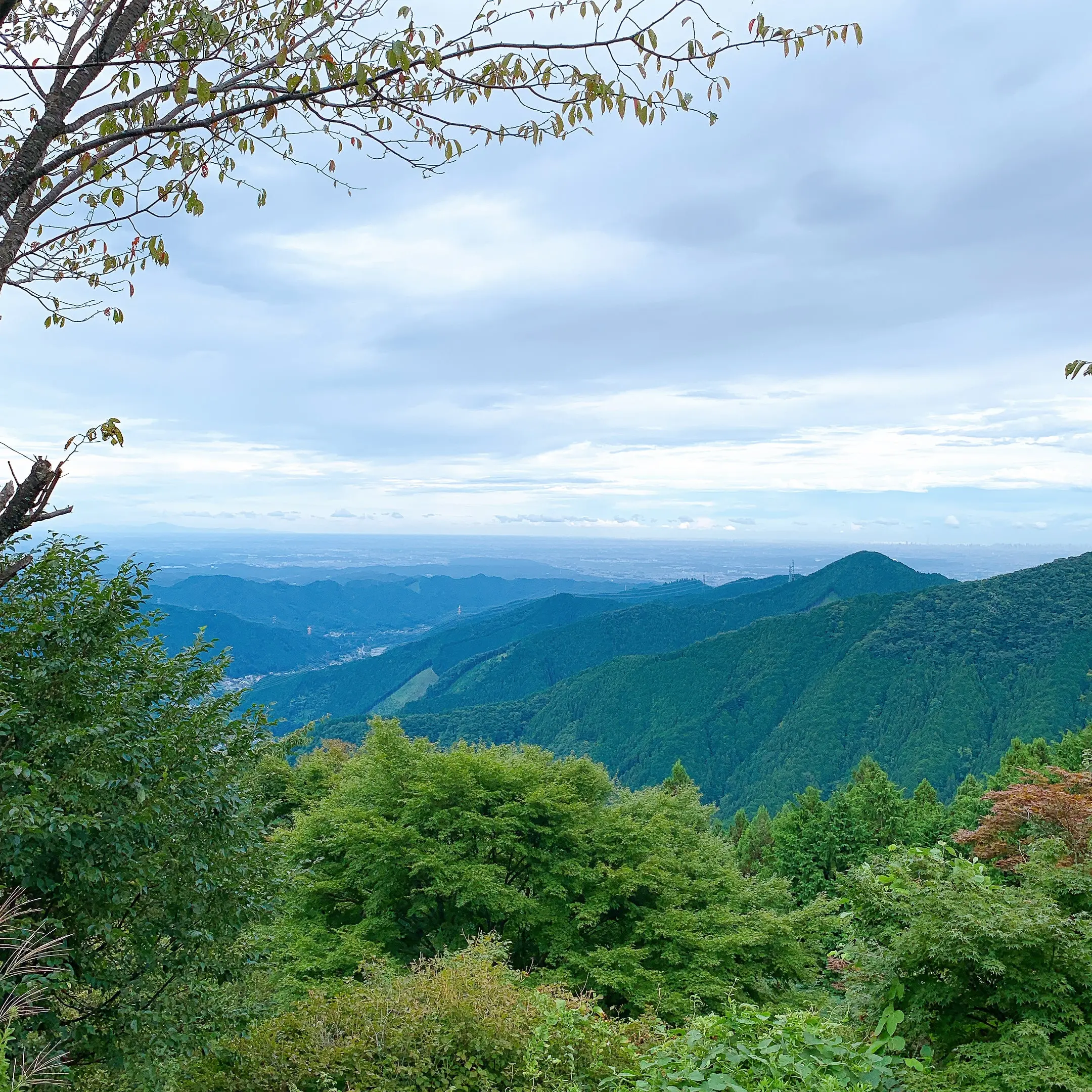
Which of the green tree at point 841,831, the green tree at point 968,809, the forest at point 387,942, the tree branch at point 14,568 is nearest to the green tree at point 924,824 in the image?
the green tree at point 841,831

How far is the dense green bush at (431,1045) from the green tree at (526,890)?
5794 mm

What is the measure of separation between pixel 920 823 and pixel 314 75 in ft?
125

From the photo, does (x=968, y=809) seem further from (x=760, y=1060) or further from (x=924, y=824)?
(x=760, y=1060)

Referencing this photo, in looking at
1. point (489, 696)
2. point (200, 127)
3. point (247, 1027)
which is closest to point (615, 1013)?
point (247, 1027)

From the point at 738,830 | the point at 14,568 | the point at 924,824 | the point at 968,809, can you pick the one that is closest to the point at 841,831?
the point at 924,824

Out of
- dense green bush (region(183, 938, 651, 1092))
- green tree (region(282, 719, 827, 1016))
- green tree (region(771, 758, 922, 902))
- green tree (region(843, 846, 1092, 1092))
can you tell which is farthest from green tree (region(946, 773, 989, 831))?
dense green bush (region(183, 938, 651, 1092))

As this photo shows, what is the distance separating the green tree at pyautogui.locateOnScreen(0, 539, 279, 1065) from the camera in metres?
6.85

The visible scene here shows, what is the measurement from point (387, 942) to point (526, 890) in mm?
3031

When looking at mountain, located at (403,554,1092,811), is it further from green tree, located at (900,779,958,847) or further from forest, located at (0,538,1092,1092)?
forest, located at (0,538,1092,1092)

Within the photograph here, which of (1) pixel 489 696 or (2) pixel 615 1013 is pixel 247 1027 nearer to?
(2) pixel 615 1013

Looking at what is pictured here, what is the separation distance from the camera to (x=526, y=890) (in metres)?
15.9

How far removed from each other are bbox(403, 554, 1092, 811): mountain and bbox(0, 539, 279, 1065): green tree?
8774cm

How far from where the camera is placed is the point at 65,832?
6.32m

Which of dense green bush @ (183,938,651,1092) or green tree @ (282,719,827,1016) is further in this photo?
green tree @ (282,719,827,1016)
